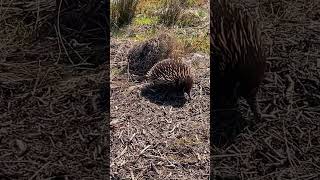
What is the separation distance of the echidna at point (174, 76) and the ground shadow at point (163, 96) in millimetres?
28

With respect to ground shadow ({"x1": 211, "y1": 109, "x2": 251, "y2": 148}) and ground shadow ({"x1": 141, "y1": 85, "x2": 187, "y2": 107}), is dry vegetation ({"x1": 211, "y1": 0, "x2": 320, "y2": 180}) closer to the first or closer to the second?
ground shadow ({"x1": 211, "y1": 109, "x2": 251, "y2": 148})

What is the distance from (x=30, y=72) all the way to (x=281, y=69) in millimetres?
1616

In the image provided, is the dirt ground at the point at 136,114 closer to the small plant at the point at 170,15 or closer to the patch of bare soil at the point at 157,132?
the patch of bare soil at the point at 157,132

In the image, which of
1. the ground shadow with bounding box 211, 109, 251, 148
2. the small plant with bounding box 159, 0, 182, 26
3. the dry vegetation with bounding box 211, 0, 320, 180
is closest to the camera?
the dry vegetation with bounding box 211, 0, 320, 180

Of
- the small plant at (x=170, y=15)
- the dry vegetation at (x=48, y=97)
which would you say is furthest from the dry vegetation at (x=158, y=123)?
the small plant at (x=170, y=15)

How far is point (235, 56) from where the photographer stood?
327cm

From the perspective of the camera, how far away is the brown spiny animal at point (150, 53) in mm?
4164

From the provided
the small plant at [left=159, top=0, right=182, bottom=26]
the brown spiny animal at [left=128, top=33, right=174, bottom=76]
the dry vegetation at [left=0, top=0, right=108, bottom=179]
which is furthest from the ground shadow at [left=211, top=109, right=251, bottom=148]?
the small plant at [left=159, top=0, right=182, bottom=26]

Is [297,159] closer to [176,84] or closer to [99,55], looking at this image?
[176,84]

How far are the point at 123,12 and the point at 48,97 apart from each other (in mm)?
1694

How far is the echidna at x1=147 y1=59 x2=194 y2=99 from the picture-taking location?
3691mm

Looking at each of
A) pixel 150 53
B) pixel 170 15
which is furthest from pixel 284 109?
pixel 170 15

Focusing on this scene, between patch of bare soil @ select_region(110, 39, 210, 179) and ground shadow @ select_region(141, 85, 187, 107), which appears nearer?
patch of bare soil @ select_region(110, 39, 210, 179)

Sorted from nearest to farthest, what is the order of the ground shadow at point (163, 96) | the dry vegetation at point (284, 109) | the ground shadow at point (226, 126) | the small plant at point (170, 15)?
1. the dry vegetation at point (284, 109)
2. the ground shadow at point (226, 126)
3. the ground shadow at point (163, 96)
4. the small plant at point (170, 15)
